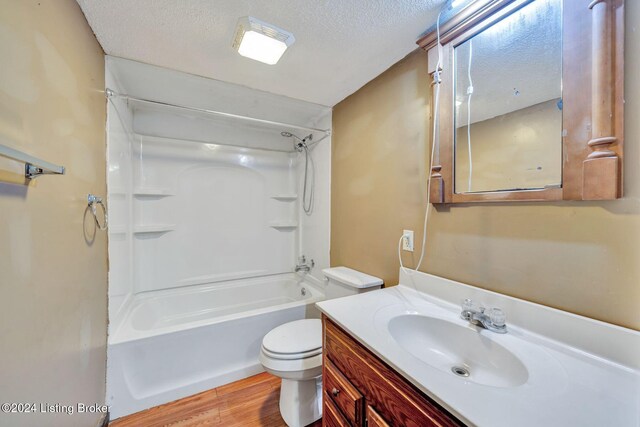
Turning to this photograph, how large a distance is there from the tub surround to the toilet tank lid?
427 millimetres

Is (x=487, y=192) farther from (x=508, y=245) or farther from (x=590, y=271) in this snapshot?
(x=590, y=271)

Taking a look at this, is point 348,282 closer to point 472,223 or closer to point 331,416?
point 331,416

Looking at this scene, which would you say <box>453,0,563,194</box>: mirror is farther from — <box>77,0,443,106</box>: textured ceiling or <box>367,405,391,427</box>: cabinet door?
<box>367,405,391,427</box>: cabinet door

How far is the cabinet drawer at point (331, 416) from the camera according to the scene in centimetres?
94

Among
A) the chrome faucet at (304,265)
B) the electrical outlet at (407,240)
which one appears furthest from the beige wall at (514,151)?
the chrome faucet at (304,265)

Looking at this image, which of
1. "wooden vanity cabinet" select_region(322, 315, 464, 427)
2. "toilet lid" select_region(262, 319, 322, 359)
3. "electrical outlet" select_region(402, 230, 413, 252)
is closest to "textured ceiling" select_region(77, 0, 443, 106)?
"electrical outlet" select_region(402, 230, 413, 252)

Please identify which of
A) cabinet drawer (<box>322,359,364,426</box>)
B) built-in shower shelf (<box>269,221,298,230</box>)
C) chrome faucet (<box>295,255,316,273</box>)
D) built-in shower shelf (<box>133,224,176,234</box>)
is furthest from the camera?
built-in shower shelf (<box>269,221,298,230</box>)

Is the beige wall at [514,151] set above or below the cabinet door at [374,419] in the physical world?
above

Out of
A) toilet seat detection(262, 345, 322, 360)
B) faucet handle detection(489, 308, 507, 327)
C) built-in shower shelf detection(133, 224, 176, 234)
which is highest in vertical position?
built-in shower shelf detection(133, 224, 176, 234)

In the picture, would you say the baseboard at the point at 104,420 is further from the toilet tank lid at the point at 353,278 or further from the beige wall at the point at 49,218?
the toilet tank lid at the point at 353,278

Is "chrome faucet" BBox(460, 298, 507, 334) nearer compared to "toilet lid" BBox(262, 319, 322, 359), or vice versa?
"chrome faucet" BBox(460, 298, 507, 334)

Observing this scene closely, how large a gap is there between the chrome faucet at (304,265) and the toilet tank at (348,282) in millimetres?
707

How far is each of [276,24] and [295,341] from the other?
171cm

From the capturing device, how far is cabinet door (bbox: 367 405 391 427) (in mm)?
746
